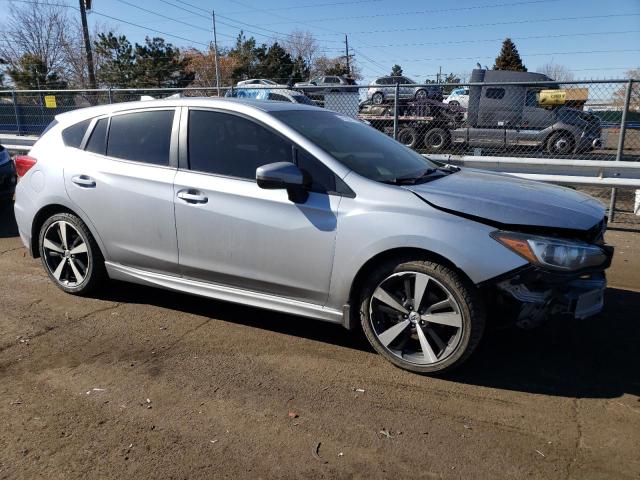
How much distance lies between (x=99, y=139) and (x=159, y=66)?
4761 cm

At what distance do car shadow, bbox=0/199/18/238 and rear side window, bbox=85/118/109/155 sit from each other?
3.36 meters

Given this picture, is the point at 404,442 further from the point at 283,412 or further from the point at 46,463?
the point at 46,463

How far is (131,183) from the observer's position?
4.09 meters

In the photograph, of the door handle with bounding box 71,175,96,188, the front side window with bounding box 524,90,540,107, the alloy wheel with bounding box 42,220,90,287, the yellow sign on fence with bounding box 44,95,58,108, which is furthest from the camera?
the yellow sign on fence with bounding box 44,95,58,108

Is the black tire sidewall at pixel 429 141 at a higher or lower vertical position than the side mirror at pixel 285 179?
lower

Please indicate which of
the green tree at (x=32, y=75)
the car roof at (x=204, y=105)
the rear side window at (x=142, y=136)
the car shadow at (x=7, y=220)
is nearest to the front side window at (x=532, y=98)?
the car roof at (x=204, y=105)

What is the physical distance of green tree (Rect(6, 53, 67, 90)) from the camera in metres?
36.3

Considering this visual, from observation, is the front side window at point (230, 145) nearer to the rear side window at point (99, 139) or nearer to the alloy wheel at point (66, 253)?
the rear side window at point (99, 139)

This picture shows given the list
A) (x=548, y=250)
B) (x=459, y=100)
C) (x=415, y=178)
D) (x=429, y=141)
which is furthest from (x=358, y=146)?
(x=459, y=100)

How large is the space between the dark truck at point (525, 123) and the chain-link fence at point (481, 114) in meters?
0.02

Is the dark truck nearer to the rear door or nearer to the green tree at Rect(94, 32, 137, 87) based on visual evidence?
the rear door

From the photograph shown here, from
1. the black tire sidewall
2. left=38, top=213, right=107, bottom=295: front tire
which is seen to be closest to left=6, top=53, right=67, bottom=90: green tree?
the black tire sidewall

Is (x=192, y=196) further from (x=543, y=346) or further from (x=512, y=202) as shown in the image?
(x=543, y=346)

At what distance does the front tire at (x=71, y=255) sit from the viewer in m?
4.42
